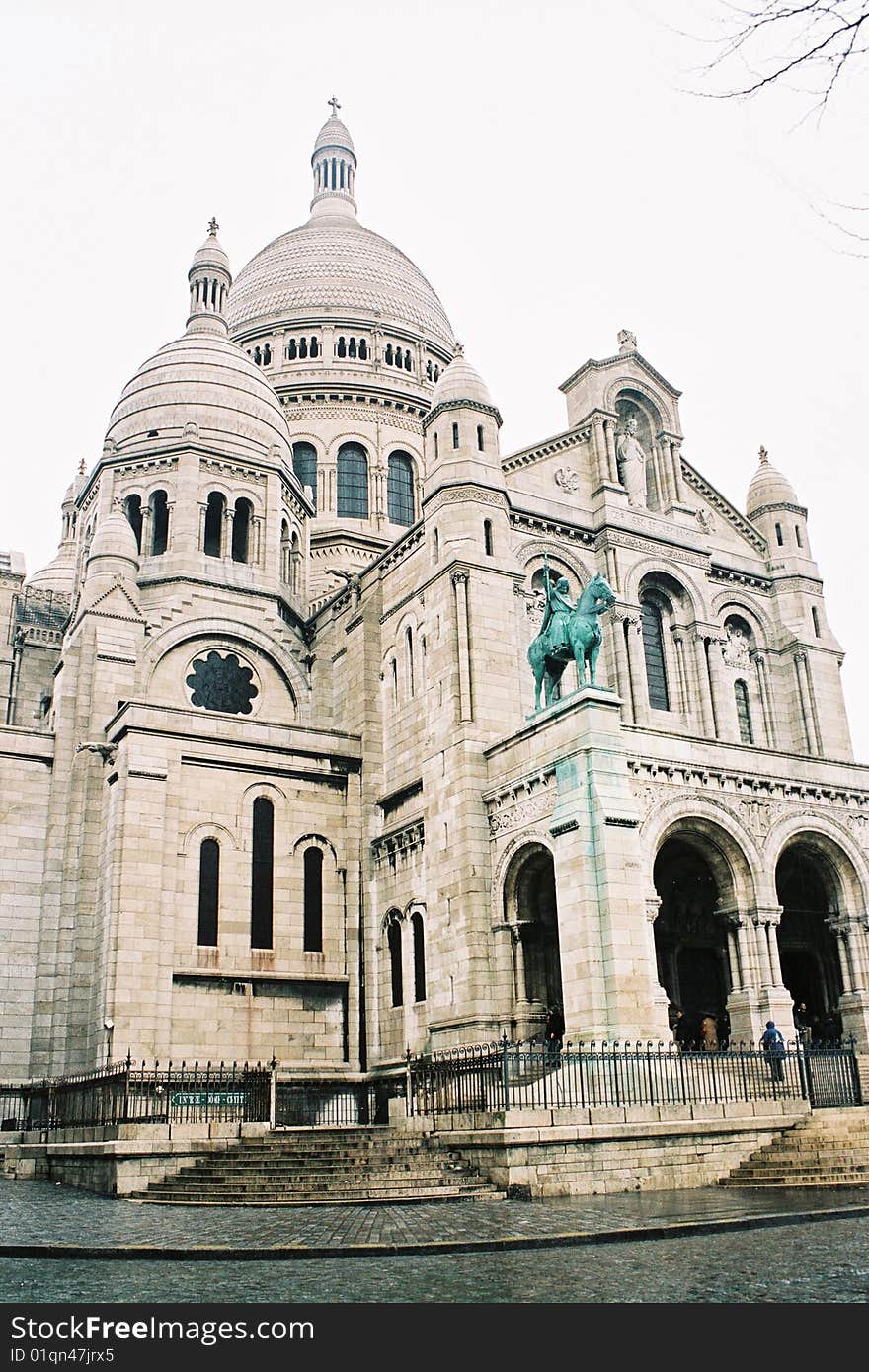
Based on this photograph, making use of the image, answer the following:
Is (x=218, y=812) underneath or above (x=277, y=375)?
underneath

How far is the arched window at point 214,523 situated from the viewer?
40969 mm

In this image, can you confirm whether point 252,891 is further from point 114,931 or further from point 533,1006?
point 533,1006

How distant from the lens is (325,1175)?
1992cm

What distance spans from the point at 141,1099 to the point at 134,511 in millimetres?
21936

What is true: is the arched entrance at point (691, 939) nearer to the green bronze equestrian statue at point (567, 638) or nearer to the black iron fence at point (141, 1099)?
the green bronze equestrian statue at point (567, 638)

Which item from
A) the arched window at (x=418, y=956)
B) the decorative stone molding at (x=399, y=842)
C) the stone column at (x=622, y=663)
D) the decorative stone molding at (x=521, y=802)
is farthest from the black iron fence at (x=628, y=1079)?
the stone column at (x=622, y=663)

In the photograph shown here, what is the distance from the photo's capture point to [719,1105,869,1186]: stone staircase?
19.4 metres

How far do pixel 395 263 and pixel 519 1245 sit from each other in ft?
197

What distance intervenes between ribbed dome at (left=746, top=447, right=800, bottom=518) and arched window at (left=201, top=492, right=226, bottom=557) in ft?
59.8

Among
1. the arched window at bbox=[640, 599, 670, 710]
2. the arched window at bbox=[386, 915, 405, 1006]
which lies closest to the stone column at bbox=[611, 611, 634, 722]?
the arched window at bbox=[640, 599, 670, 710]

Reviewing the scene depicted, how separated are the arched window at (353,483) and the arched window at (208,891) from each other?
24111 millimetres

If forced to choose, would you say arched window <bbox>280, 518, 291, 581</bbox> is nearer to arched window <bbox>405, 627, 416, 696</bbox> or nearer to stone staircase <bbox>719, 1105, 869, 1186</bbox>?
arched window <bbox>405, 627, 416, 696</bbox>
